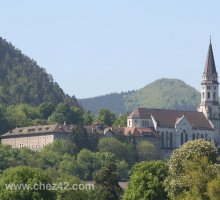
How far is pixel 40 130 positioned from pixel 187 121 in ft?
76.6

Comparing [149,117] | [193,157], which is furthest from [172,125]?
[193,157]

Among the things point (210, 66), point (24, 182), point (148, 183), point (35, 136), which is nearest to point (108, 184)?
point (148, 183)

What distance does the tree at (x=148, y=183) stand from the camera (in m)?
80.9

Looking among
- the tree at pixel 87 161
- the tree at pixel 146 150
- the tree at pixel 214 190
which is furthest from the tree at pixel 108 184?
the tree at pixel 146 150

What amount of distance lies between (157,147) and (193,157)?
98.0 m

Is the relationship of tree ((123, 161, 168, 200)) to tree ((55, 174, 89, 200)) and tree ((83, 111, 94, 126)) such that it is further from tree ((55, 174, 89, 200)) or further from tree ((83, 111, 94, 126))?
tree ((83, 111, 94, 126))

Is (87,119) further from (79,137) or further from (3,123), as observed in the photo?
(79,137)

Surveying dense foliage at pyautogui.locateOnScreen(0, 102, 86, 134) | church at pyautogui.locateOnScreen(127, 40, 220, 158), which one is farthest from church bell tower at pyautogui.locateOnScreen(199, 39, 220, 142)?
dense foliage at pyautogui.locateOnScreen(0, 102, 86, 134)

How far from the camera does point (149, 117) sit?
179 metres

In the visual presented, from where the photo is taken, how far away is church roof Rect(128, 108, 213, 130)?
179 m

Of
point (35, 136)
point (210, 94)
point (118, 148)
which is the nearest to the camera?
point (118, 148)

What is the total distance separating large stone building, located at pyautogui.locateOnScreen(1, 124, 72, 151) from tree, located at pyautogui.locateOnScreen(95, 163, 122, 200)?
74548 mm

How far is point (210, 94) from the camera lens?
186750 millimetres

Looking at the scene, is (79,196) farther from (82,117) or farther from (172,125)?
(82,117)
